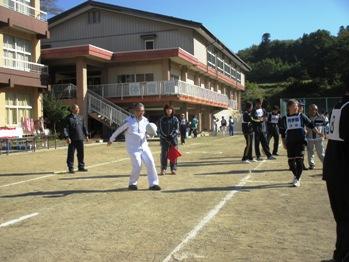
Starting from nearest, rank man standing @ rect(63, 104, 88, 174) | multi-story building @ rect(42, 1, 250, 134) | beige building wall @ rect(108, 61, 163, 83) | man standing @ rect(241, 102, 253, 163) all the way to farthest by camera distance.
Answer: man standing @ rect(63, 104, 88, 174), man standing @ rect(241, 102, 253, 163), multi-story building @ rect(42, 1, 250, 134), beige building wall @ rect(108, 61, 163, 83)

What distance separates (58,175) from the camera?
14211 mm

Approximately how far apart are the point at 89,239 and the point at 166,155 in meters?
7.10

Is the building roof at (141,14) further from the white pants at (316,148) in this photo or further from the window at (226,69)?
the white pants at (316,148)

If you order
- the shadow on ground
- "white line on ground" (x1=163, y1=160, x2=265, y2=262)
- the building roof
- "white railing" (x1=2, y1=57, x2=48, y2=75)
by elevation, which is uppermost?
the building roof

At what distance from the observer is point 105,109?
3712 centimetres

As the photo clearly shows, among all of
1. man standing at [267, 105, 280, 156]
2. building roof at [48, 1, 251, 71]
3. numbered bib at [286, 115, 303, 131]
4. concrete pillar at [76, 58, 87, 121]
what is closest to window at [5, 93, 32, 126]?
concrete pillar at [76, 58, 87, 121]

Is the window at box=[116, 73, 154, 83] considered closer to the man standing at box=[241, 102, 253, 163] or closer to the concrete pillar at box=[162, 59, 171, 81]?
the concrete pillar at box=[162, 59, 171, 81]

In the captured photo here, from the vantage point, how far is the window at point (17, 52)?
31.2 m

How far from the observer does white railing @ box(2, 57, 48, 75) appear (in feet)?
102

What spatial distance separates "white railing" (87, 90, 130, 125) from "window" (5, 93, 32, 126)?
5137 millimetres

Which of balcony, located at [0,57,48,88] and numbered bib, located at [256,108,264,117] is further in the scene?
balcony, located at [0,57,48,88]

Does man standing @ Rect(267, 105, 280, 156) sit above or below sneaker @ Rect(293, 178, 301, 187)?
above

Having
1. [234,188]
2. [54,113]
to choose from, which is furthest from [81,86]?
[234,188]

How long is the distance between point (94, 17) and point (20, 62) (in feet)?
55.5
